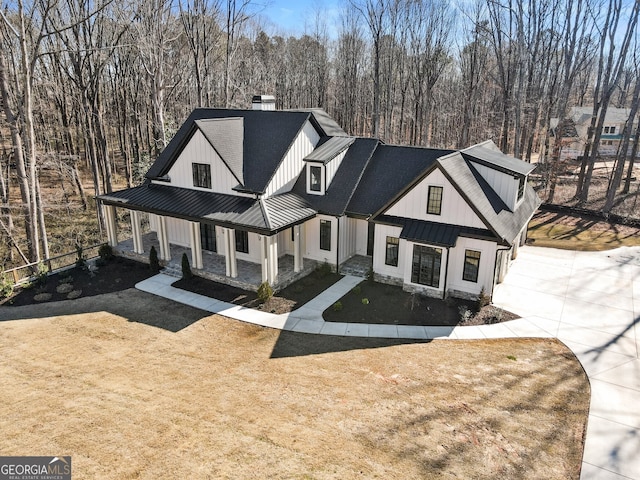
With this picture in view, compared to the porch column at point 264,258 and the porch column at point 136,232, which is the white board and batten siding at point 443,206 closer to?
the porch column at point 264,258

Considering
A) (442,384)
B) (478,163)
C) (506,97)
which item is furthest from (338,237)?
(506,97)

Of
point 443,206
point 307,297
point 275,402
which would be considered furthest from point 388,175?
point 275,402

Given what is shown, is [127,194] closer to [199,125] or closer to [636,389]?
[199,125]

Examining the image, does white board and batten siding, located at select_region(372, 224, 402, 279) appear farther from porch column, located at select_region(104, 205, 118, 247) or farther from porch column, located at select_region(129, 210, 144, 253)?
porch column, located at select_region(104, 205, 118, 247)

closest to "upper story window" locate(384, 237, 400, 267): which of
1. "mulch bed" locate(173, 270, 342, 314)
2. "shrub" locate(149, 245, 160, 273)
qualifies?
"mulch bed" locate(173, 270, 342, 314)

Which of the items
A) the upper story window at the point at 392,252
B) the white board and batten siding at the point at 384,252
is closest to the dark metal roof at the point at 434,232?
the white board and batten siding at the point at 384,252

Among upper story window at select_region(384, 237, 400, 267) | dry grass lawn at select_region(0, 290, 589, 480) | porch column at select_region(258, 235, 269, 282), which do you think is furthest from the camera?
upper story window at select_region(384, 237, 400, 267)
